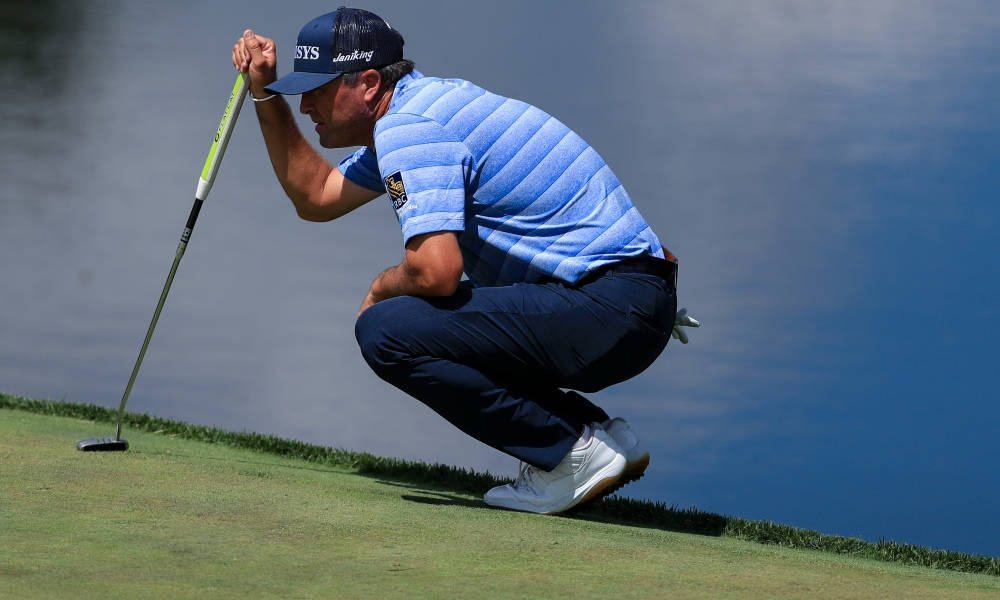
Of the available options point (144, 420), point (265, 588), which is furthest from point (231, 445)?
point (265, 588)

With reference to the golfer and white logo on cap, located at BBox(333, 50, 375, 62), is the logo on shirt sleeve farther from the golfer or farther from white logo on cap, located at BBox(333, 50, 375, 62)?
white logo on cap, located at BBox(333, 50, 375, 62)

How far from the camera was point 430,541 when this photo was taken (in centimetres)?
252

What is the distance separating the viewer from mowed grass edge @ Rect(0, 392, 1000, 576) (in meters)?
2.96

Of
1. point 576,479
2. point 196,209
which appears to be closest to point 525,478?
point 576,479

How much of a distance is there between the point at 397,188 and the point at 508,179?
26cm

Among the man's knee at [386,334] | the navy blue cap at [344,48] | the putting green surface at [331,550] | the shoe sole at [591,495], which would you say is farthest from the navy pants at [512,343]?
the navy blue cap at [344,48]

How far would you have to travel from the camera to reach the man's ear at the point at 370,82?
308cm

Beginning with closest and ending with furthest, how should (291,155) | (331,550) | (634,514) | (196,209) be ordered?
(331,550), (634,514), (291,155), (196,209)

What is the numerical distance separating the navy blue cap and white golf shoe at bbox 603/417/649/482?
39.7 inches

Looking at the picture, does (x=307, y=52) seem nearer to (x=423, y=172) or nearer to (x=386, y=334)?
(x=423, y=172)

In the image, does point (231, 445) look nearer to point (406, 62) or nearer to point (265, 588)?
point (406, 62)

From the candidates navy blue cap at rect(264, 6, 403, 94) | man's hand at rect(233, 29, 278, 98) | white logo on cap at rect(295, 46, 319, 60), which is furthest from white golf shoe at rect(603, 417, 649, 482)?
man's hand at rect(233, 29, 278, 98)

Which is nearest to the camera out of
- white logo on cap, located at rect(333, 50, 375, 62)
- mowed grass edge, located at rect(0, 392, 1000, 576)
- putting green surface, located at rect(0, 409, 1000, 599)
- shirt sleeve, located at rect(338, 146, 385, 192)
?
putting green surface, located at rect(0, 409, 1000, 599)

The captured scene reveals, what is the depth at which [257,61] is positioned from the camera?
11.2 ft
